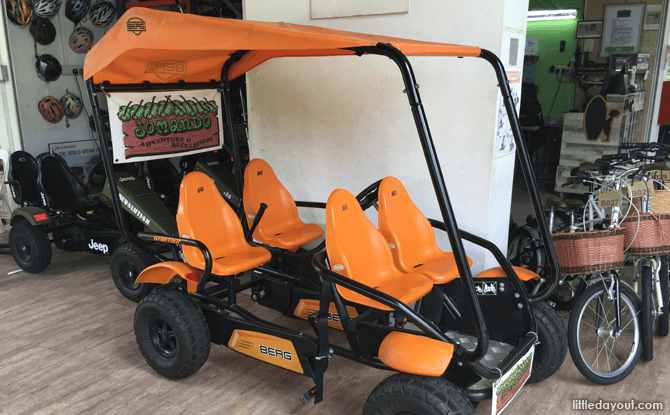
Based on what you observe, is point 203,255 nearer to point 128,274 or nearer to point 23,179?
point 128,274

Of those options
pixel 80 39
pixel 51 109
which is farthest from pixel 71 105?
pixel 80 39

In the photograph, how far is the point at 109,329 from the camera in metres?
3.59

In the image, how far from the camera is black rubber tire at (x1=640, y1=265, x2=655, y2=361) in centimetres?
296

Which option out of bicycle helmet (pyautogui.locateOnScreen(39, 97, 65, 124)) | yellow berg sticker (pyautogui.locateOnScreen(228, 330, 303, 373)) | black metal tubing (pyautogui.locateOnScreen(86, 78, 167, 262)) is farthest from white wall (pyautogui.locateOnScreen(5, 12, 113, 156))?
yellow berg sticker (pyautogui.locateOnScreen(228, 330, 303, 373))

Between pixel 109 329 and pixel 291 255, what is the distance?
51.4 inches

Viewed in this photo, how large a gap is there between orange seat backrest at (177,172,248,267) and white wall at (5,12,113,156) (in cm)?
411

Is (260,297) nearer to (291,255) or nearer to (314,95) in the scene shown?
(291,255)

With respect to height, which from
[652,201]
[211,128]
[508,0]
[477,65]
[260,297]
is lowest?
[260,297]

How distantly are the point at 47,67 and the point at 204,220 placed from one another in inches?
174

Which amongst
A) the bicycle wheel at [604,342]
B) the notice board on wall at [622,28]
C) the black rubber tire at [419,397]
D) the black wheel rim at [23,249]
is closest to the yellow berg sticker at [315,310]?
the black rubber tire at [419,397]

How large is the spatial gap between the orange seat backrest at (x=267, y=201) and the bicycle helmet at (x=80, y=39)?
14.2 ft

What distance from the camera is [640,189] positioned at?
3.13 metres

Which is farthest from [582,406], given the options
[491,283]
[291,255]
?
[291,255]

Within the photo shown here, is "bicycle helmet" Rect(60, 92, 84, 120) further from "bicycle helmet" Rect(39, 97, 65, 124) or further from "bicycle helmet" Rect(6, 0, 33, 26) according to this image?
"bicycle helmet" Rect(6, 0, 33, 26)
